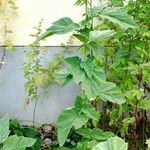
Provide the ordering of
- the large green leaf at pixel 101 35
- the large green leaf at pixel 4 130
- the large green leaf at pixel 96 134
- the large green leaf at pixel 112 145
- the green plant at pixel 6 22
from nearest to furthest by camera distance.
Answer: the large green leaf at pixel 112 145
the large green leaf at pixel 4 130
the large green leaf at pixel 101 35
the large green leaf at pixel 96 134
the green plant at pixel 6 22

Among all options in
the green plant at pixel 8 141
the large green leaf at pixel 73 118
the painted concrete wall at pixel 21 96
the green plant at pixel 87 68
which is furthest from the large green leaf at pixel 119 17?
the painted concrete wall at pixel 21 96

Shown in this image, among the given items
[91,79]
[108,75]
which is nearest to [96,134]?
[91,79]

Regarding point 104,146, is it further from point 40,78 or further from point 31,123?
A: point 31,123

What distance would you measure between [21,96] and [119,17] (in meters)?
2.72

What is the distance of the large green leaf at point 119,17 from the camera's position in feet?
5.73

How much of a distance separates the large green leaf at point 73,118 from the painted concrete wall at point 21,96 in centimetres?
218

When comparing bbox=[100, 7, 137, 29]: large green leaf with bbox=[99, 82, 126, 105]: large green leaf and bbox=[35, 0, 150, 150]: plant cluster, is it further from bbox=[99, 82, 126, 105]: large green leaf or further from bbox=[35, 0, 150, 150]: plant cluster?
bbox=[99, 82, 126, 105]: large green leaf

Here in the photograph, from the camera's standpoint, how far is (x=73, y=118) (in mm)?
1980

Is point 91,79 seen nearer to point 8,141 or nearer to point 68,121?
point 68,121

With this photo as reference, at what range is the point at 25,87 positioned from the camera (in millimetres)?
4254

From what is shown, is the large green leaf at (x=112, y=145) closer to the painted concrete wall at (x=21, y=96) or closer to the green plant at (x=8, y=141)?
the green plant at (x=8, y=141)

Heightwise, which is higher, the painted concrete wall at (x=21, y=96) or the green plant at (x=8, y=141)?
the green plant at (x=8, y=141)

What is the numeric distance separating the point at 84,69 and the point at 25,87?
96.7 inches

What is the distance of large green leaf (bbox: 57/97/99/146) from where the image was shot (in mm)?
1906
